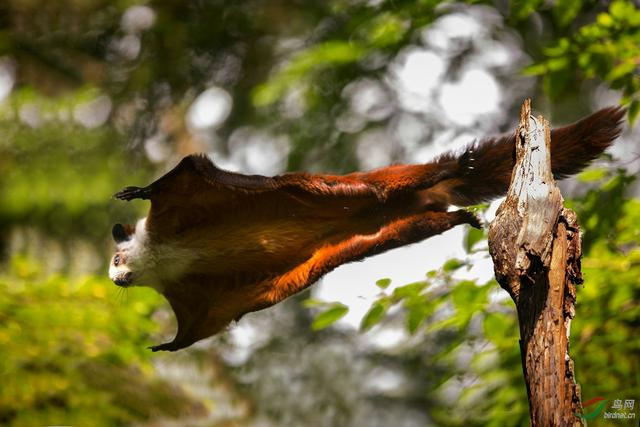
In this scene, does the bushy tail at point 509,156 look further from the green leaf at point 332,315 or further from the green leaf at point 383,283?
the green leaf at point 332,315

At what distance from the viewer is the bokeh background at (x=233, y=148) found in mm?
2500

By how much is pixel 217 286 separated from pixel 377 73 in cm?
215

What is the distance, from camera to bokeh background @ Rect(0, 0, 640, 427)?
250 centimetres

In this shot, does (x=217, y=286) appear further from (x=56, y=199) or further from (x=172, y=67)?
(x=172, y=67)

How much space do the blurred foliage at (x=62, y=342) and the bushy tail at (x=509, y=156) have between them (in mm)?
1423

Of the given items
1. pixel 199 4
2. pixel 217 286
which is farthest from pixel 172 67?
pixel 217 286

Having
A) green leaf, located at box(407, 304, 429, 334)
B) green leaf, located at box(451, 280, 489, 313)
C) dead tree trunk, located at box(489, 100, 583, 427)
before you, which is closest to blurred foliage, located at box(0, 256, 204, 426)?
green leaf, located at box(407, 304, 429, 334)

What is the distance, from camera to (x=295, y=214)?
1.58m

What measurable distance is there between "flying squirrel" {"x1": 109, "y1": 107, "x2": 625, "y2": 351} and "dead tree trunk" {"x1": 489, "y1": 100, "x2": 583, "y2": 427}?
430 mm

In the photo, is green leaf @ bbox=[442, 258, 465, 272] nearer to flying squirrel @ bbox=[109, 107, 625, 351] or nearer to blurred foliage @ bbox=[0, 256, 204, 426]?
flying squirrel @ bbox=[109, 107, 625, 351]

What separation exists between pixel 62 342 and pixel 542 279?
7.13 feet

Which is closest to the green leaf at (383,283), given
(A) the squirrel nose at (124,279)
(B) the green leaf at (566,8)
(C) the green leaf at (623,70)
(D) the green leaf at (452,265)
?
(D) the green leaf at (452,265)

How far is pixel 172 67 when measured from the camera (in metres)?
3.56

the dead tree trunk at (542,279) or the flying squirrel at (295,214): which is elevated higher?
the flying squirrel at (295,214)
